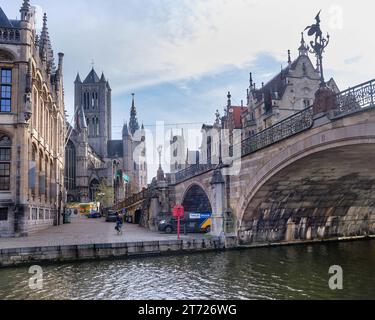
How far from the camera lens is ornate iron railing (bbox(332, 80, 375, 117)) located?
14.2 metres

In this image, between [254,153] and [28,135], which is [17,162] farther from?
[254,153]

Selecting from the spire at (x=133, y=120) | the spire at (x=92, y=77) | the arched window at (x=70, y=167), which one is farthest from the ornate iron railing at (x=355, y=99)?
the spire at (x=133, y=120)

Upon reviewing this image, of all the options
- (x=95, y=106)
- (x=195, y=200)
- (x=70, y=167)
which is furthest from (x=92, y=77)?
(x=195, y=200)

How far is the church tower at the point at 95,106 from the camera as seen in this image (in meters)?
116

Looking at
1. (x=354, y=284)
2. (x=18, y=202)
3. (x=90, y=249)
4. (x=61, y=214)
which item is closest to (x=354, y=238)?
(x=354, y=284)

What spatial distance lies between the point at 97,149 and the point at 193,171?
85.9 meters

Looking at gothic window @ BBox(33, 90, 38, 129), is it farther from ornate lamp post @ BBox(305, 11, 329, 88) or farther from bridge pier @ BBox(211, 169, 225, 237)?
ornate lamp post @ BBox(305, 11, 329, 88)

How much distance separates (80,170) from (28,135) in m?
65.1

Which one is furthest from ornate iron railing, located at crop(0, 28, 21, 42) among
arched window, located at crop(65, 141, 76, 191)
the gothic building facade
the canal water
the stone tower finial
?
arched window, located at crop(65, 141, 76, 191)

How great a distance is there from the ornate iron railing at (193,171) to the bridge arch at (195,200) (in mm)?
1333

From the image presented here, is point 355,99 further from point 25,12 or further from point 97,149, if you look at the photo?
point 97,149

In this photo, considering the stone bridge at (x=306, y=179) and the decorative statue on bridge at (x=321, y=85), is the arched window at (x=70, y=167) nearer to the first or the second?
the stone bridge at (x=306, y=179)

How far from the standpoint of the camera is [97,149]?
118 meters

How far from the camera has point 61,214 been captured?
45688 mm
